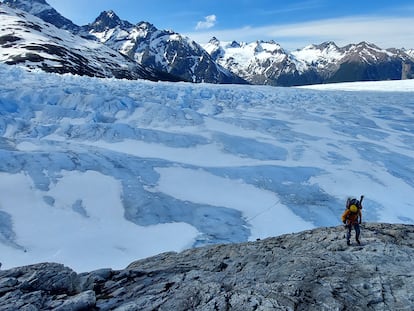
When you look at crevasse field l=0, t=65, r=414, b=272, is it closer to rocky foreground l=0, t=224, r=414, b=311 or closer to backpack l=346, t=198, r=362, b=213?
rocky foreground l=0, t=224, r=414, b=311

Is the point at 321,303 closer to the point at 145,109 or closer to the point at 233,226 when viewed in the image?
the point at 233,226

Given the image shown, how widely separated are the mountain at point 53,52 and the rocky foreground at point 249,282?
60778 mm

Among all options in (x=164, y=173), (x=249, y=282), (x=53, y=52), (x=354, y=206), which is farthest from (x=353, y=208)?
(x=53, y=52)

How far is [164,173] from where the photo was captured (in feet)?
44.6

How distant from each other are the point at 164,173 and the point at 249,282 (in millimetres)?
8998

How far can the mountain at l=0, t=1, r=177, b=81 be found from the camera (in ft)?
222

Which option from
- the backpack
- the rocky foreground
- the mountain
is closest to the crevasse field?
the rocky foreground

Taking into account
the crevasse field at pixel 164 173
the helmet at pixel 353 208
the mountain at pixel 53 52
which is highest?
the mountain at pixel 53 52

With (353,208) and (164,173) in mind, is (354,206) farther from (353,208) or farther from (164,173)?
(164,173)

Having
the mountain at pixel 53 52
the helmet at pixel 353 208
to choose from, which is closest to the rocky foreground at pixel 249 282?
the helmet at pixel 353 208

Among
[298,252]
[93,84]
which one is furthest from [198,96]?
[298,252]

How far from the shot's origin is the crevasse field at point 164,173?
1002 cm

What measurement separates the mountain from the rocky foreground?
60778 mm

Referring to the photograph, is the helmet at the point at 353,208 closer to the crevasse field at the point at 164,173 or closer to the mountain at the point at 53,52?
the crevasse field at the point at 164,173
